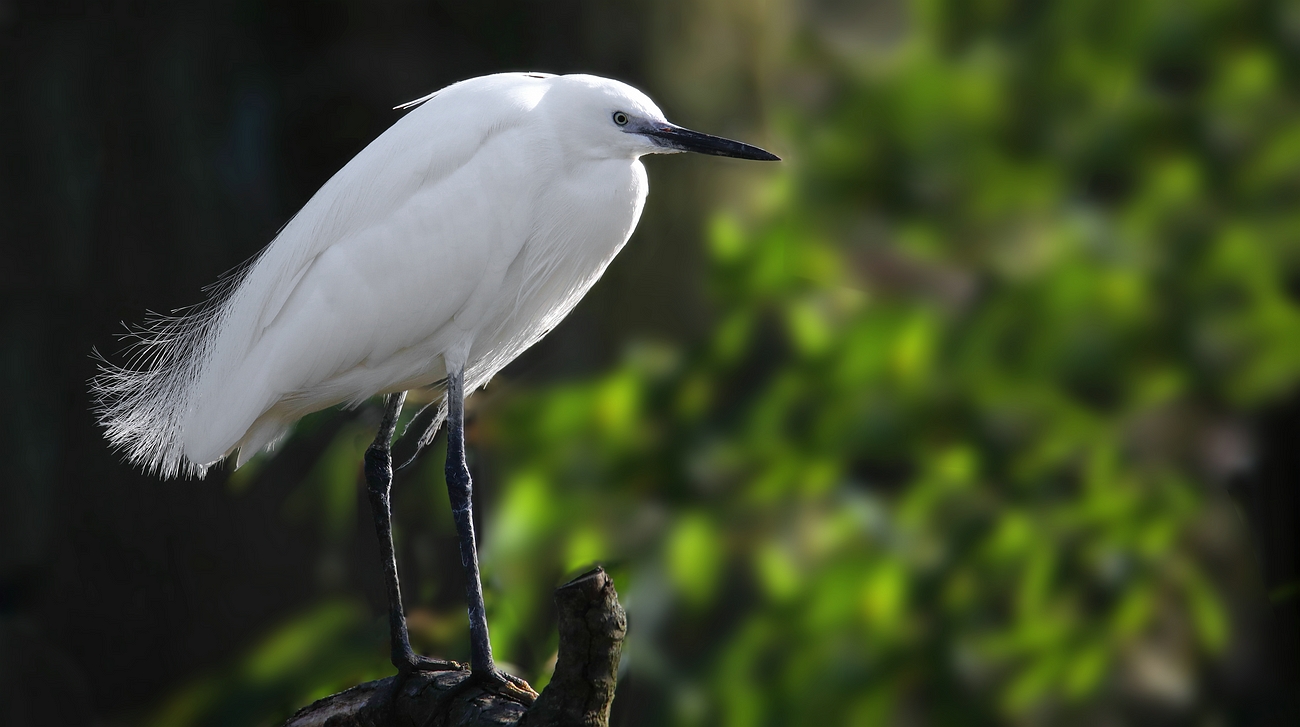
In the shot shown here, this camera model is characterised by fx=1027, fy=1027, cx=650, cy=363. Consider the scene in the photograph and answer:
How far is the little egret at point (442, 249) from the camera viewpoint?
3.23ft

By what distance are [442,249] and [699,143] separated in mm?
264

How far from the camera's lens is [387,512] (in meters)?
1.10

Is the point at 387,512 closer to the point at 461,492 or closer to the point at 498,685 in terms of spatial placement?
the point at 461,492

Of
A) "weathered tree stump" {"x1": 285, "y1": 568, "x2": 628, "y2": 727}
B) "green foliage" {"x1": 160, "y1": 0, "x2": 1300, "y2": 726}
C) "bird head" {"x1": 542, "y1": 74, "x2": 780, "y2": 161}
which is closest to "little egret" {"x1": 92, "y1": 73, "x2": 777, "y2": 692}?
"bird head" {"x1": 542, "y1": 74, "x2": 780, "y2": 161}

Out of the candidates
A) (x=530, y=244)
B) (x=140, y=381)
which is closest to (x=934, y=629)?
(x=530, y=244)

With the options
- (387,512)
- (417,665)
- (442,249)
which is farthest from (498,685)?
(442,249)

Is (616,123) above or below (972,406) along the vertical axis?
above

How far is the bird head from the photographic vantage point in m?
0.96

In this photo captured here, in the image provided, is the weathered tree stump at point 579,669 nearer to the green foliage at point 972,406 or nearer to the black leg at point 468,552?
the black leg at point 468,552

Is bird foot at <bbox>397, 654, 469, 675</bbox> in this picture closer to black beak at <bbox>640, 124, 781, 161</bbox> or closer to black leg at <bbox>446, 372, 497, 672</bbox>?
black leg at <bbox>446, 372, 497, 672</bbox>

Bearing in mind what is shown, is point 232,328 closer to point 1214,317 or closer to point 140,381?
point 140,381

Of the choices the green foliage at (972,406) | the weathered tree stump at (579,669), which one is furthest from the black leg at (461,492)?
the green foliage at (972,406)

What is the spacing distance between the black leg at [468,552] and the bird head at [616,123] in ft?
0.88

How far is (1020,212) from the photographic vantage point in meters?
1.33
